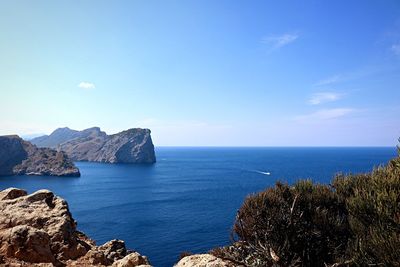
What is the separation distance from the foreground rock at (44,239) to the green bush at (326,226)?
4927 millimetres

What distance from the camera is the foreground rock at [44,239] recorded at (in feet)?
36.1

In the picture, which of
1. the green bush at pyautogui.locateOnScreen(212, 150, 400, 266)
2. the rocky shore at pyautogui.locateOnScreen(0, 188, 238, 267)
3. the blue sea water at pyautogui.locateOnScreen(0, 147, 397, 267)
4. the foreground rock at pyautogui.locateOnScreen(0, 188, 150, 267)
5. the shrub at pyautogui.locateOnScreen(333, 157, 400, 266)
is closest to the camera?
the shrub at pyautogui.locateOnScreen(333, 157, 400, 266)

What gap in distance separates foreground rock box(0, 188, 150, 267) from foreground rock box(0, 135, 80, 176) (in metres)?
159

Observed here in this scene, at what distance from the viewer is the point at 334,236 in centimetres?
1377

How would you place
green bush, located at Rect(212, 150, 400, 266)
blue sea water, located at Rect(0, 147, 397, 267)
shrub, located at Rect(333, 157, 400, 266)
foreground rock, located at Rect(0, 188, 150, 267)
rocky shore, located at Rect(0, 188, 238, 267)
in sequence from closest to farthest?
shrub, located at Rect(333, 157, 400, 266) → green bush, located at Rect(212, 150, 400, 266) → rocky shore, located at Rect(0, 188, 238, 267) → foreground rock, located at Rect(0, 188, 150, 267) → blue sea water, located at Rect(0, 147, 397, 267)

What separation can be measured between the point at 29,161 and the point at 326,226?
200 meters

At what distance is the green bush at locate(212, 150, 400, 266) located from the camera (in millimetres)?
10273

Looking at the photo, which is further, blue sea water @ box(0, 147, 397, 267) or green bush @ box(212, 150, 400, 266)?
blue sea water @ box(0, 147, 397, 267)

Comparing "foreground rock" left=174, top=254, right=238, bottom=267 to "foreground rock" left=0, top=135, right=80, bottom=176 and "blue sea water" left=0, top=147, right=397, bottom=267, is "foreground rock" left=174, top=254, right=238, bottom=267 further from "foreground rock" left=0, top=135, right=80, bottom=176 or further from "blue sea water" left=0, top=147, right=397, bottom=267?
"foreground rock" left=0, top=135, right=80, bottom=176

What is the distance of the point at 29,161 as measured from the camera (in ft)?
593

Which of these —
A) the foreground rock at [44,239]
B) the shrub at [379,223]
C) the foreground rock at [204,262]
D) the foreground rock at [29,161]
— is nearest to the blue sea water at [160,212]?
the shrub at [379,223]

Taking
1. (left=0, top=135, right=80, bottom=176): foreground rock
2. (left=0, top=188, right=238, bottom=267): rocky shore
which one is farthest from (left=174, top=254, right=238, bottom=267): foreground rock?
(left=0, top=135, right=80, bottom=176): foreground rock

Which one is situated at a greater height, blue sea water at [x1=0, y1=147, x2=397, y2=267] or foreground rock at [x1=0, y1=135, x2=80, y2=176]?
foreground rock at [x1=0, y1=135, x2=80, y2=176]

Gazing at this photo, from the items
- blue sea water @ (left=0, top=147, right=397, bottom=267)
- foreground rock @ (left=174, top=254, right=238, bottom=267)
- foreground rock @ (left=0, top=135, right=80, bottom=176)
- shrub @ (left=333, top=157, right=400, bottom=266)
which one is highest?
shrub @ (left=333, top=157, right=400, bottom=266)
